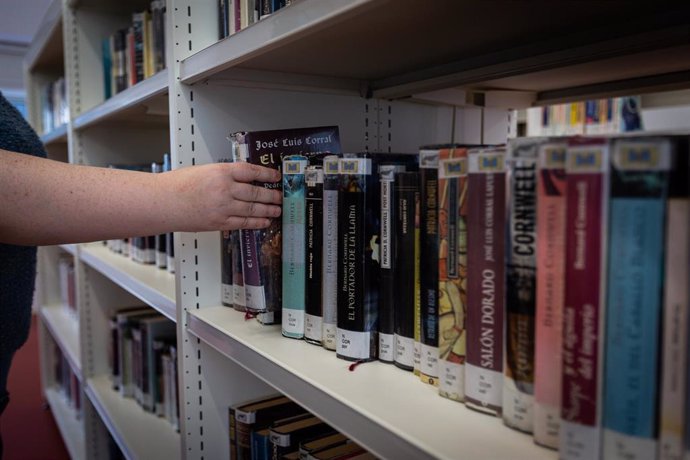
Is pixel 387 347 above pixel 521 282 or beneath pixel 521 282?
beneath

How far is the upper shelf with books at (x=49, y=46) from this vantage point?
196 centimetres

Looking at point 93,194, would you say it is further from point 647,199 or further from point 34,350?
point 34,350

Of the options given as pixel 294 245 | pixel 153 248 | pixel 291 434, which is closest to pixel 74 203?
pixel 294 245

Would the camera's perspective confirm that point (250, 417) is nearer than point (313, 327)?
No

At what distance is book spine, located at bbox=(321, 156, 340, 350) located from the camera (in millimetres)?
718

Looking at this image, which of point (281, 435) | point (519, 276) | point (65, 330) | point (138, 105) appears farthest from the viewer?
point (65, 330)

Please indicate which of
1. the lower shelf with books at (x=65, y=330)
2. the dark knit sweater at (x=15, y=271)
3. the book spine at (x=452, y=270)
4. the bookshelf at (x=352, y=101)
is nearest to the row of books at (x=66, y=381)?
the lower shelf with books at (x=65, y=330)

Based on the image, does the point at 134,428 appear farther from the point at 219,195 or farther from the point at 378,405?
the point at 378,405

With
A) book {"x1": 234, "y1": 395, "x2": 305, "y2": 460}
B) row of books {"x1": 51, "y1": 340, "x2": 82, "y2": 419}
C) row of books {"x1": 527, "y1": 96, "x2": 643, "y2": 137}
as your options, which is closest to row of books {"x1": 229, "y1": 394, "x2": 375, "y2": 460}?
book {"x1": 234, "y1": 395, "x2": 305, "y2": 460}

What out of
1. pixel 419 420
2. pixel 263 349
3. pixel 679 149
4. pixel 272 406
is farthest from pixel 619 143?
pixel 272 406

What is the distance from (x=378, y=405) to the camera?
58 centimetres

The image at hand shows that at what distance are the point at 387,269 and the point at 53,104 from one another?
100 inches

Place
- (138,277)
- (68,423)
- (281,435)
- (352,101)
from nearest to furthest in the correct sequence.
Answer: (281,435) → (352,101) → (138,277) → (68,423)

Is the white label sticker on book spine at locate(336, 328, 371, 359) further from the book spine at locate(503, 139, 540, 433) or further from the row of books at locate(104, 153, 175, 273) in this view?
the row of books at locate(104, 153, 175, 273)
